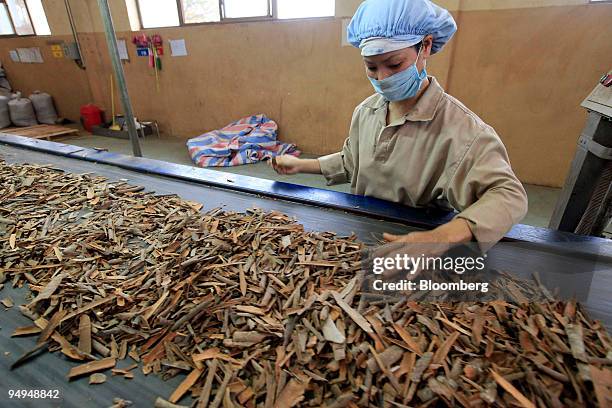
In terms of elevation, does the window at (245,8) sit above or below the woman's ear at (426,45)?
above

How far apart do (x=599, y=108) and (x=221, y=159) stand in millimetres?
3786

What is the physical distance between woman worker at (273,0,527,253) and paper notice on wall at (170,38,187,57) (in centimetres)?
466

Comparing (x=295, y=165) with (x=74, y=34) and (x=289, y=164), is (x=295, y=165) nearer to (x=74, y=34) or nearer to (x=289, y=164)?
(x=289, y=164)

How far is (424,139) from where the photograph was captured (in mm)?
1291

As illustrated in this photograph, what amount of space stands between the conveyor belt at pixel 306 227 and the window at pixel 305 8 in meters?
3.23

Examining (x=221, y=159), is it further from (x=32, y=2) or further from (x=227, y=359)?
(x=32, y=2)

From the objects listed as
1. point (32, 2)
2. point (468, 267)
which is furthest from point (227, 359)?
point (32, 2)

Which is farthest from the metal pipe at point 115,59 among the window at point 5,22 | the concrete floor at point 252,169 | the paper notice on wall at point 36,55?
the window at point 5,22

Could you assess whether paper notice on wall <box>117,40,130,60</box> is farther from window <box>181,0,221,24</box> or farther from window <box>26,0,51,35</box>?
window <box>26,0,51,35</box>

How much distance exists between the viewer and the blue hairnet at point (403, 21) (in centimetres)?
113

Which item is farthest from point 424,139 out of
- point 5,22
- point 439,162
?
point 5,22

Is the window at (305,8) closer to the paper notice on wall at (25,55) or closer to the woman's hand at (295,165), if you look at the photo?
the woman's hand at (295,165)

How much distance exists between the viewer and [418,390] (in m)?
0.74

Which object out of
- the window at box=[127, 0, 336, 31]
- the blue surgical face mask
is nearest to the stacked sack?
the window at box=[127, 0, 336, 31]
